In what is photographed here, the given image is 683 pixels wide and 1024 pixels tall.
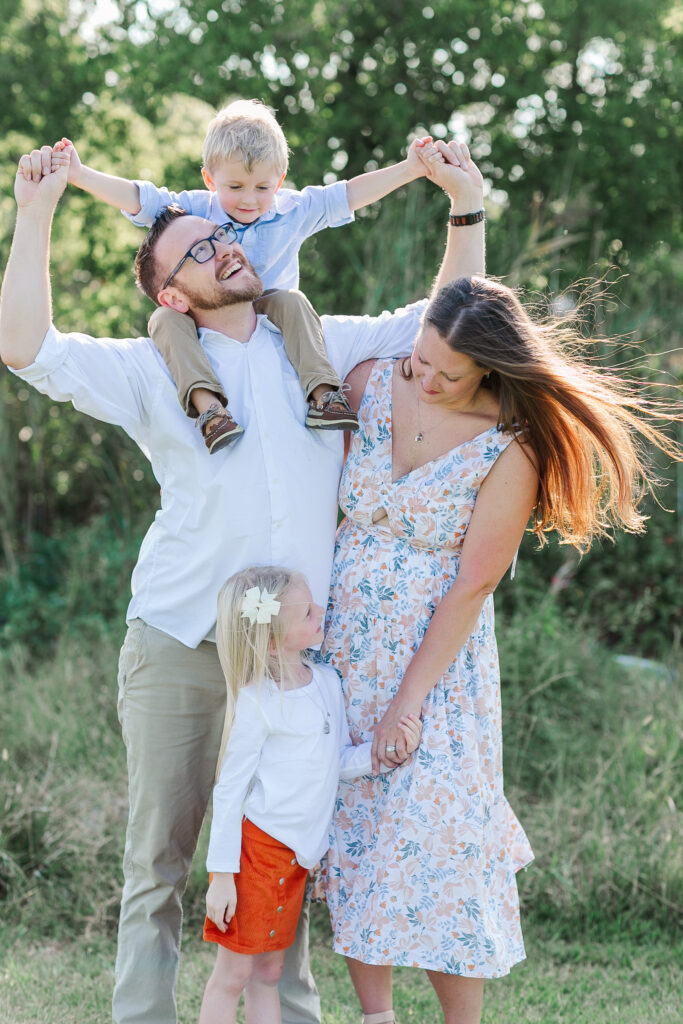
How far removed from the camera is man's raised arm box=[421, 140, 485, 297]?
2836 mm

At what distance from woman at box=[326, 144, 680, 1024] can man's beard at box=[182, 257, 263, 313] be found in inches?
16.7

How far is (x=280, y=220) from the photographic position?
10.4 feet

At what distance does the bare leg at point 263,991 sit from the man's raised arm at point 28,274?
1.60 m

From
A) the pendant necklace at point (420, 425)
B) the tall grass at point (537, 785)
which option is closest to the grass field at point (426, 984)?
the tall grass at point (537, 785)

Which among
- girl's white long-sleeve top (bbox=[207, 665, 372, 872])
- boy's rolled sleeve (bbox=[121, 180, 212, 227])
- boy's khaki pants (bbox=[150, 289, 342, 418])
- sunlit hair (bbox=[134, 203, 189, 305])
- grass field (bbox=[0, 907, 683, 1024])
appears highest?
boy's rolled sleeve (bbox=[121, 180, 212, 227])

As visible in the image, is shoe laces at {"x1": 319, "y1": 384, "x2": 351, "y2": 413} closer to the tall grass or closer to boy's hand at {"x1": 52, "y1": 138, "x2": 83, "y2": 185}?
boy's hand at {"x1": 52, "y1": 138, "x2": 83, "y2": 185}

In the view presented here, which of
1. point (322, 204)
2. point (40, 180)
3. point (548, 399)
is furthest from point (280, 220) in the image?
point (548, 399)

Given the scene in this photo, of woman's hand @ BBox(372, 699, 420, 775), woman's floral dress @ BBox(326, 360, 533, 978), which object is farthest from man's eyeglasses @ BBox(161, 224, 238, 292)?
woman's hand @ BBox(372, 699, 420, 775)

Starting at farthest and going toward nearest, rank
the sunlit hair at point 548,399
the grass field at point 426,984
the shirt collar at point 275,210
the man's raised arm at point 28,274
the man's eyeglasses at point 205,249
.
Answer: the grass field at point 426,984 < the shirt collar at point 275,210 < the man's eyeglasses at point 205,249 < the sunlit hair at point 548,399 < the man's raised arm at point 28,274

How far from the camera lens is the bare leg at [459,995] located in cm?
264

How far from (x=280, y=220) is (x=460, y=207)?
60 cm

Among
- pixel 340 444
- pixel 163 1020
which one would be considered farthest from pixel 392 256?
pixel 163 1020

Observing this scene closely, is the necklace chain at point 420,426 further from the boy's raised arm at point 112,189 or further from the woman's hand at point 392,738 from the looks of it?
the boy's raised arm at point 112,189

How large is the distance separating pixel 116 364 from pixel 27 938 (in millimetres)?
2303
